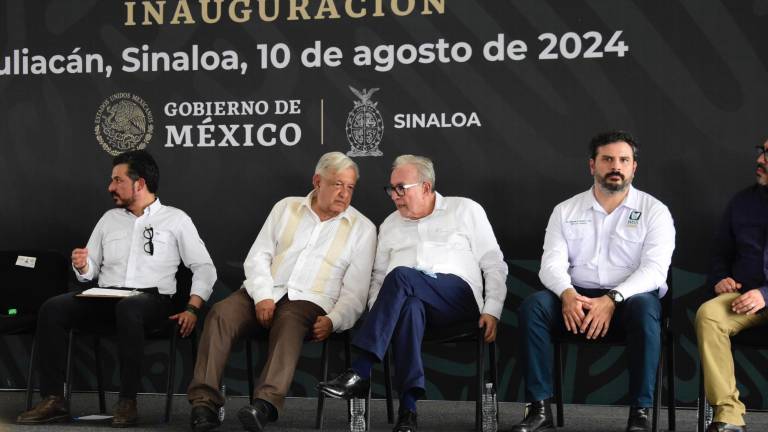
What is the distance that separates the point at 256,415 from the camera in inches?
156

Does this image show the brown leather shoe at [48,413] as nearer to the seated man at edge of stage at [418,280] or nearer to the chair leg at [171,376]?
the chair leg at [171,376]

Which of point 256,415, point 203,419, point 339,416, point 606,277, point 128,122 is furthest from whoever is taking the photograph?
point 128,122

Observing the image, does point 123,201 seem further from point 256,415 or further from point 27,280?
point 256,415

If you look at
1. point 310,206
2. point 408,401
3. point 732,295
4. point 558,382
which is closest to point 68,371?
point 310,206

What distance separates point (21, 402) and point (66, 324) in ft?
2.92

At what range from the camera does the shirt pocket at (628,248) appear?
4.37 meters

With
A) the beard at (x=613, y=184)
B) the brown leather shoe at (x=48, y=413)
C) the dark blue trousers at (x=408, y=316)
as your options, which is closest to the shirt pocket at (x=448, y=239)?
the dark blue trousers at (x=408, y=316)

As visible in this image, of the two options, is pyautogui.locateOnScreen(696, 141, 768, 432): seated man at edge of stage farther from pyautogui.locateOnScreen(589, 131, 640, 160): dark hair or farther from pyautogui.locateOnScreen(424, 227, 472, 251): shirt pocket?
pyautogui.locateOnScreen(424, 227, 472, 251): shirt pocket

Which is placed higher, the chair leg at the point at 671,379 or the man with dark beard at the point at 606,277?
the man with dark beard at the point at 606,277

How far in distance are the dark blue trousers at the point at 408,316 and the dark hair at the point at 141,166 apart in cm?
155

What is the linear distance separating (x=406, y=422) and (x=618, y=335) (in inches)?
39.4

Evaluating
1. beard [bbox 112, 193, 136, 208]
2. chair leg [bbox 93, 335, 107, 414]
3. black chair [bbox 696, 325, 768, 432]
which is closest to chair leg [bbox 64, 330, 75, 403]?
chair leg [bbox 93, 335, 107, 414]

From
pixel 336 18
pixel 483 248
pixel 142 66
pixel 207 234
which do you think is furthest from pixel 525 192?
pixel 142 66

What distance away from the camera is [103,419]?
4578mm
